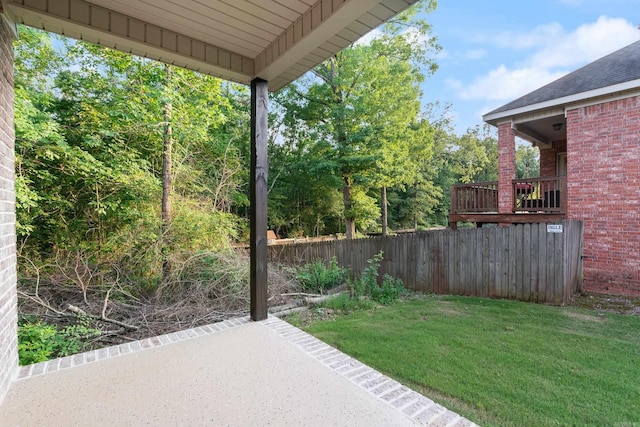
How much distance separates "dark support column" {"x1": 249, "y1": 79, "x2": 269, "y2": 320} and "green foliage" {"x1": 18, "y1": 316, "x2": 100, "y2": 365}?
1.93m

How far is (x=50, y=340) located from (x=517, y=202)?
9195mm

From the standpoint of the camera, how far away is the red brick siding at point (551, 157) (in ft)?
30.0

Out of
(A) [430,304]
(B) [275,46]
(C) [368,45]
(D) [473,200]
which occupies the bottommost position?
(A) [430,304]

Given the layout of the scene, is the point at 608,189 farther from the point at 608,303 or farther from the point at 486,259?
the point at 486,259

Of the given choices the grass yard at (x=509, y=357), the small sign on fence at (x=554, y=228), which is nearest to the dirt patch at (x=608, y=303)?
the grass yard at (x=509, y=357)

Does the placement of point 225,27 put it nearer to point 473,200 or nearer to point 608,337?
point 608,337

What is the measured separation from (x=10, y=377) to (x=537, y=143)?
11.8 m

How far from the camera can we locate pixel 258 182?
3.25 m

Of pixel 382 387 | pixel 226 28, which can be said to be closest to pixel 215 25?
pixel 226 28

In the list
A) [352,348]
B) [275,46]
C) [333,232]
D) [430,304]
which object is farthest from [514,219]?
[333,232]

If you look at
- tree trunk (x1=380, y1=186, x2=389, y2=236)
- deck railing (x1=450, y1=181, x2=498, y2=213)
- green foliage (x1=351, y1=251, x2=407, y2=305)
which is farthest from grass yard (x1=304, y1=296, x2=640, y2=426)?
tree trunk (x1=380, y1=186, x2=389, y2=236)

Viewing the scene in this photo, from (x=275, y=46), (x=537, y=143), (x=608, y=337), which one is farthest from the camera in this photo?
(x=537, y=143)

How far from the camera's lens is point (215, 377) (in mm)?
2246

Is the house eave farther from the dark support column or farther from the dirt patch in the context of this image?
the dark support column
